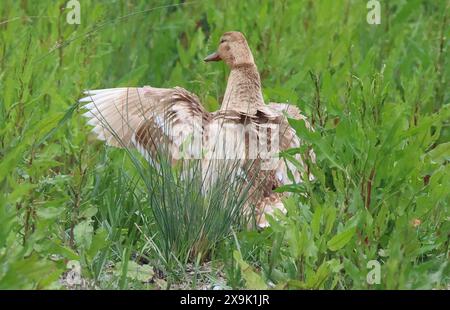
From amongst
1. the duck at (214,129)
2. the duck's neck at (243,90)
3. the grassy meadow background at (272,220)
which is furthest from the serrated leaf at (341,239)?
the duck's neck at (243,90)

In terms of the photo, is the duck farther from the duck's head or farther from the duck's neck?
the duck's head

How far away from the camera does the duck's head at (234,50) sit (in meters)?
7.56

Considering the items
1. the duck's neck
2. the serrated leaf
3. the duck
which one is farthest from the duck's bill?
the serrated leaf

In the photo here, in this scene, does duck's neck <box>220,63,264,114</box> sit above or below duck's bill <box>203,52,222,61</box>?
below

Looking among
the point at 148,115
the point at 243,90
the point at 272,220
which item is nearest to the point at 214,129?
the point at 148,115

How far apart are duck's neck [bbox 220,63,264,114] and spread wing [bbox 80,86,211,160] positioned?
1.14 ft

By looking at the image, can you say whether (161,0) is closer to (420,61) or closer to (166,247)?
(420,61)

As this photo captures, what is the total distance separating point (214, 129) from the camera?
6.68 m

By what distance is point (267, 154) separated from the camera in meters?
6.52

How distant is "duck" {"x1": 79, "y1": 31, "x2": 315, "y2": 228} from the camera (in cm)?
636

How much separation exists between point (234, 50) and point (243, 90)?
418 millimetres

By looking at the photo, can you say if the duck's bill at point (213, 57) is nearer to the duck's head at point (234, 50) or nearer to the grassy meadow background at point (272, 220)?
the duck's head at point (234, 50)

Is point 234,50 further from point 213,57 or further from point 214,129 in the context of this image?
point 214,129

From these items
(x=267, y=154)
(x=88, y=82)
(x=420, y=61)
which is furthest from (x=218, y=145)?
(x=420, y=61)
